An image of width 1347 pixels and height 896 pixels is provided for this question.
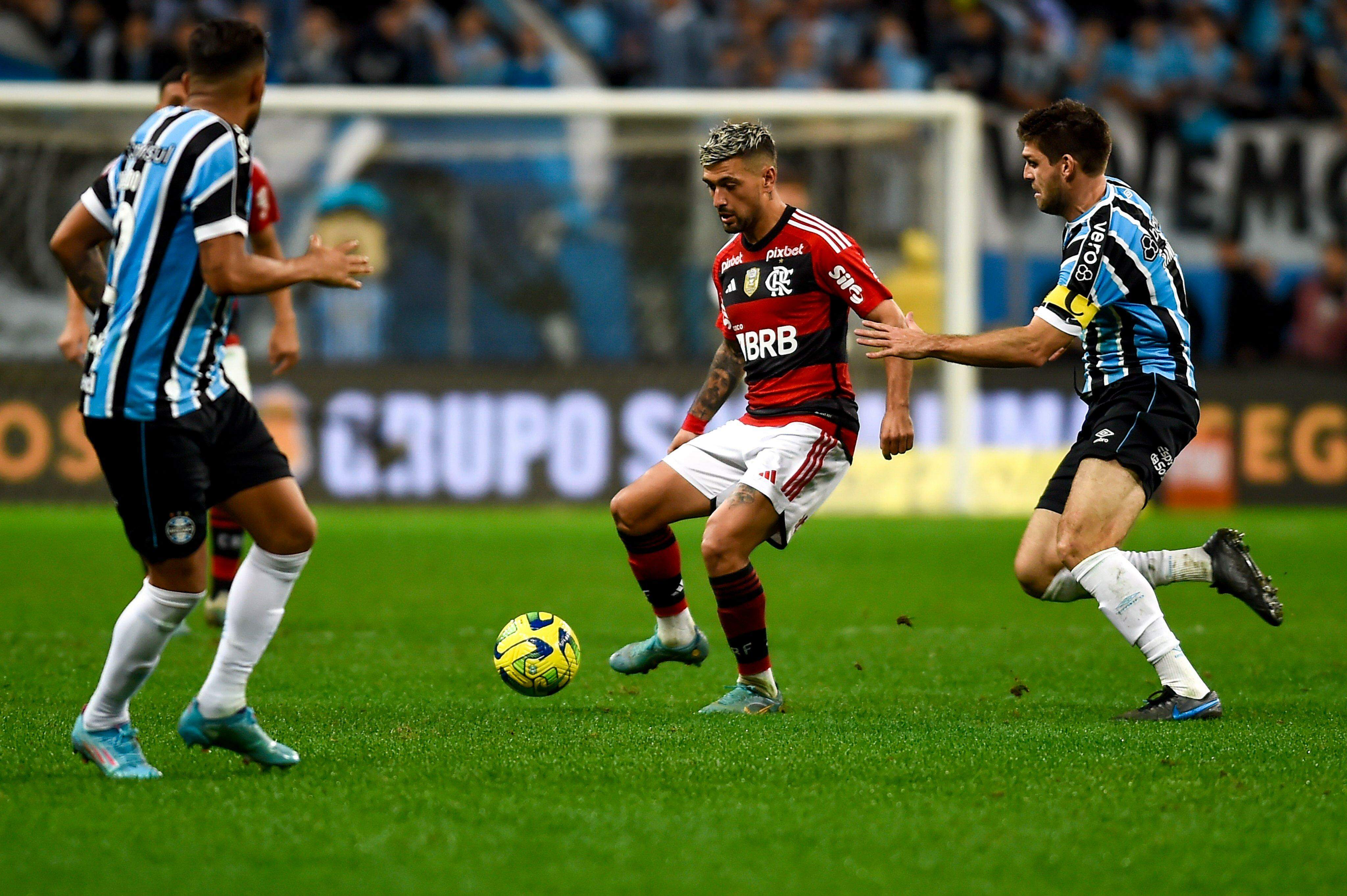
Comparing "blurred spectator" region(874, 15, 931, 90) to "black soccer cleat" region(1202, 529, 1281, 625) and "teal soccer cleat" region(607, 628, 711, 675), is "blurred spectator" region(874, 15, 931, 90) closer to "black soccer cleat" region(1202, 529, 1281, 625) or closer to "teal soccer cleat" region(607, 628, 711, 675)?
"black soccer cleat" region(1202, 529, 1281, 625)

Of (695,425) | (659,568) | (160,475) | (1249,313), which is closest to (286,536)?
(160,475)

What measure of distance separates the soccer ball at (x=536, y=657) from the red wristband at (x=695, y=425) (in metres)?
1.00

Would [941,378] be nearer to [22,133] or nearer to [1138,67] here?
[1138,67]

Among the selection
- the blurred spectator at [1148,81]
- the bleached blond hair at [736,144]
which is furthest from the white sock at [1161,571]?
the blurred spectator at [1148,81]

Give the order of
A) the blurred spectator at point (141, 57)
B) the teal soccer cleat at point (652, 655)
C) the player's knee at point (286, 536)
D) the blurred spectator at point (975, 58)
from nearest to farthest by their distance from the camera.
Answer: the player's knee at point (286, 536) < the teal soccer cleat at point (652, 655) < the blurred spectator at point (141, 57) < the blurred spectator at point (975, 58)

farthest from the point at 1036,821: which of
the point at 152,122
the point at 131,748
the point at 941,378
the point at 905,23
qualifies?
the point at 905,23

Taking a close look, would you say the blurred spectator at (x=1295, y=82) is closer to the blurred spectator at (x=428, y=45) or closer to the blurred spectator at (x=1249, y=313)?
the blurred spectator at (x=1249, y=313)

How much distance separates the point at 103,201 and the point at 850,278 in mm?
2600

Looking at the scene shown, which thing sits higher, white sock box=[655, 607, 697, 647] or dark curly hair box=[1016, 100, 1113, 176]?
dark curly hair box=[1016, 100, 1113, 176]

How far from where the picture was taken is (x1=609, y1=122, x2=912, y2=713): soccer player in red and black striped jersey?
5.98 metres

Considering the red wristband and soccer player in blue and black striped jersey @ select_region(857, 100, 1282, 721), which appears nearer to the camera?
soccer player in blue and black striped jersey @ select_region(857, 100, 1282, 721)

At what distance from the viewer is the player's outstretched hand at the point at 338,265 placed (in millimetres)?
4402

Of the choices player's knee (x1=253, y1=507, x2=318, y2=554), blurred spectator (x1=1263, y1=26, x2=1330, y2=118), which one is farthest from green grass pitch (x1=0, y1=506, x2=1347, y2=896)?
blurred spectator (x1=1263, y1=26, x2=1330, y2=118)

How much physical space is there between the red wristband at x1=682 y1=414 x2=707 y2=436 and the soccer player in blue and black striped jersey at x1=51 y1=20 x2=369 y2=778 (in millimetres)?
2178
